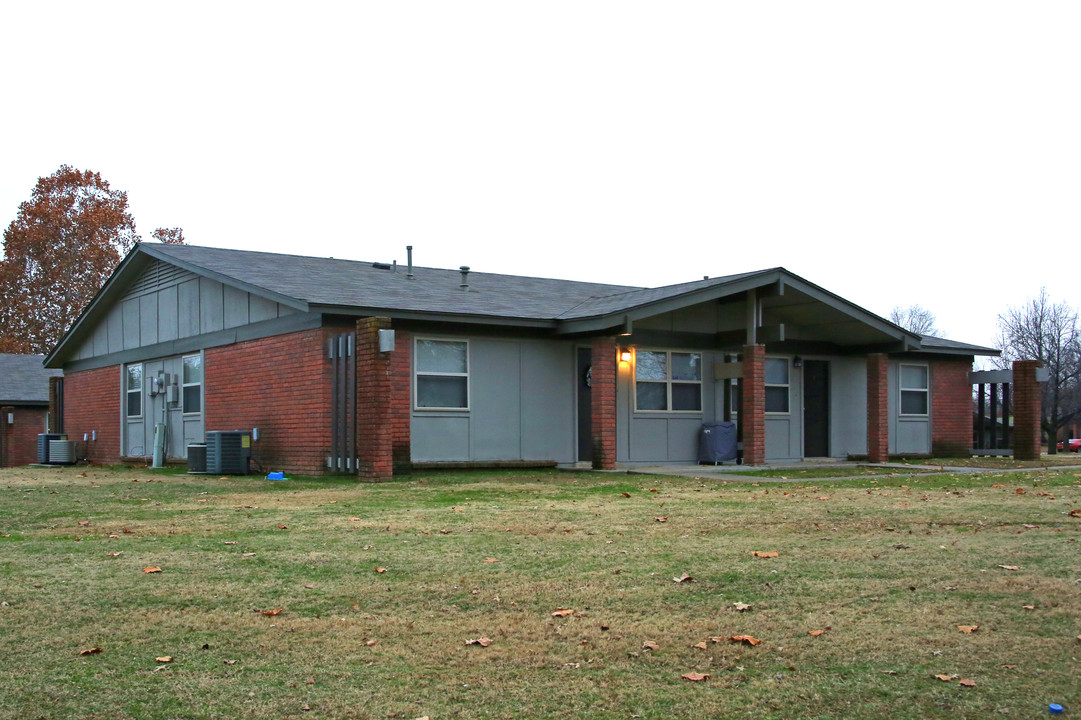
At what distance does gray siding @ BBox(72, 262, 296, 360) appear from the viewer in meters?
19.9

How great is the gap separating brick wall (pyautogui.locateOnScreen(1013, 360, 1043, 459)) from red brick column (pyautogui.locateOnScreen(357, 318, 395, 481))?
569 inches

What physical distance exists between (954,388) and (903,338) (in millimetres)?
4922

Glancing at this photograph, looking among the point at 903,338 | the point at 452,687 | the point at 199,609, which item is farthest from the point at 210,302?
the point at 452,687

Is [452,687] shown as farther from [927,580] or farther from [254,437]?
[254,437]

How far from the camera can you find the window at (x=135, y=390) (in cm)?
2416

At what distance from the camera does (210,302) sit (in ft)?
69.2

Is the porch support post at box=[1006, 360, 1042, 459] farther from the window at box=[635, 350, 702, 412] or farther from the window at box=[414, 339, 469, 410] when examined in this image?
the window at box=[414, 339, 469, 410]

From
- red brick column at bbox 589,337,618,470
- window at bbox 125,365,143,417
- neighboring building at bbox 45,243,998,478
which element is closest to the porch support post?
neighboring building at bbox 45,243,998,478

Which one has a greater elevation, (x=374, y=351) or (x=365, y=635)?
(x=374, y=351)

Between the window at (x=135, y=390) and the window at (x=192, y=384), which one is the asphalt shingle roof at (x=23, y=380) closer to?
the window at (x=135, y=390)

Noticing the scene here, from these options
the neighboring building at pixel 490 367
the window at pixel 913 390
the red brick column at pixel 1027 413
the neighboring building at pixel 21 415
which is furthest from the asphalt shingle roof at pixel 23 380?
the red brick column at pixel 1027 413

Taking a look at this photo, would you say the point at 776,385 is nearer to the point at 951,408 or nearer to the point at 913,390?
the point at 913,390

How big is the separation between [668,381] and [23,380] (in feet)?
79.8

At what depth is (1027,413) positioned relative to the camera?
23641mm
